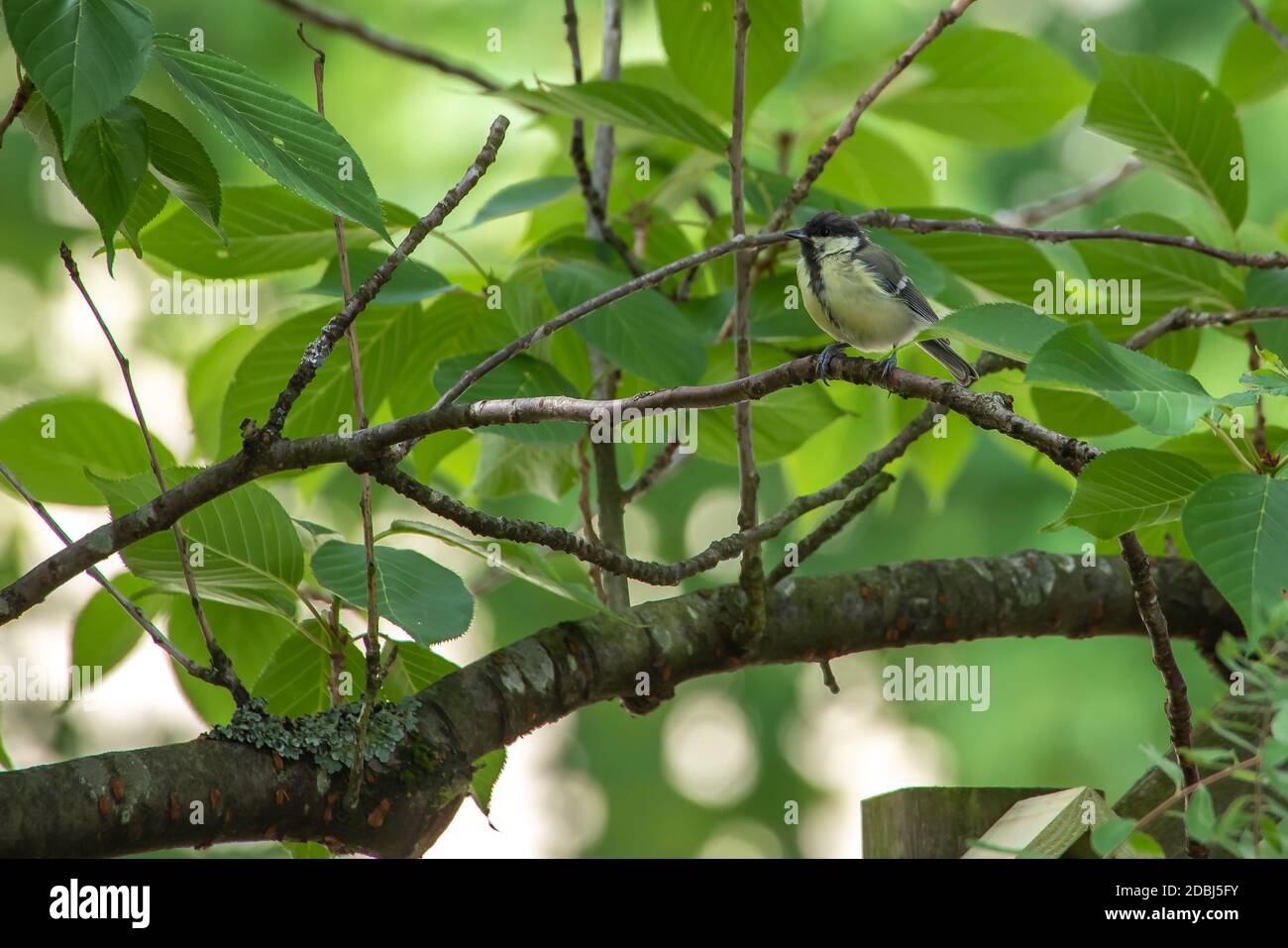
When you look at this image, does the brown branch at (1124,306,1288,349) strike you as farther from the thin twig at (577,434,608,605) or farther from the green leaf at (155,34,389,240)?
the green leaf at (155,34,389,240)

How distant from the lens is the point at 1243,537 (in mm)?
1150

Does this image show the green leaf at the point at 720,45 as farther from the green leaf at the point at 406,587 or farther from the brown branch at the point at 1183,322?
the green leaf at the point at 406,587

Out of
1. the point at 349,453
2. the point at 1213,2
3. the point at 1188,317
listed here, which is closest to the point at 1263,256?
the point at 1188,317

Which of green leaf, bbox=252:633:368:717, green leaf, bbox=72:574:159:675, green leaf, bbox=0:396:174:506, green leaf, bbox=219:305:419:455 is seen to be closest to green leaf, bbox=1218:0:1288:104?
green leaf, bbox=219:305:419:455

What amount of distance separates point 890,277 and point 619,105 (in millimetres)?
641

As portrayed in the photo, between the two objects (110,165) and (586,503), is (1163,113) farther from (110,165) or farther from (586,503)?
(110,165)

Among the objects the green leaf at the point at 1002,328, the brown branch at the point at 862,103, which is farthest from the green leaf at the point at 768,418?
the green leaf at the point at 1002,328

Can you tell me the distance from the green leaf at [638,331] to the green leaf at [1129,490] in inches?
25.9

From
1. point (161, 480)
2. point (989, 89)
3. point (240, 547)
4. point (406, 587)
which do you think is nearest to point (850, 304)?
point (989, 89)

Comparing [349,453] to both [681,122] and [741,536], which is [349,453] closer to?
[741,536]

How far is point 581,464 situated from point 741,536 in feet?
2.01

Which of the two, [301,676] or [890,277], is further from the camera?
[890,277]

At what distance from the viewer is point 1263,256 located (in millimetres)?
1779

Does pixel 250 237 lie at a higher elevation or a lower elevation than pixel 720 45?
lower
